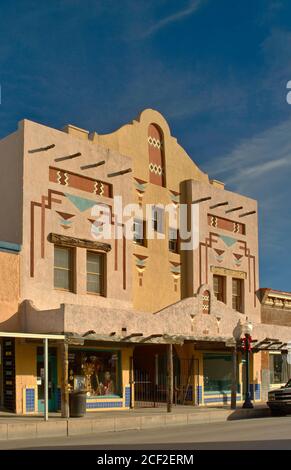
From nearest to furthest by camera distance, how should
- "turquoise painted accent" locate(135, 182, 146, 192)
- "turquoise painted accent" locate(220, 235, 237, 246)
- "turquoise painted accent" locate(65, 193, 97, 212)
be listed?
"turquoise painted accent" locate(65, 193, 97, 212) < "turquoise painted accent" locate(135, 182, 146, 192) < "turquoise painted accent" locate(220, 235, 237, 246)

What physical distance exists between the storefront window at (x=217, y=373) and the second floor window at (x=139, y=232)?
6128 mm

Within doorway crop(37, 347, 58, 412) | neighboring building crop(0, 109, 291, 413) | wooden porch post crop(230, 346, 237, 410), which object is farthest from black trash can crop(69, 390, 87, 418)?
wooden porch post crop(230, 346, 237, 410)

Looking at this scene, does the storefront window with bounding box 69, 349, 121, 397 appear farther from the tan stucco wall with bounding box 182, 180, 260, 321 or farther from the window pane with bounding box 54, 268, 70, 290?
the tan stucco wall with bounding box 182, 180, 260, 321

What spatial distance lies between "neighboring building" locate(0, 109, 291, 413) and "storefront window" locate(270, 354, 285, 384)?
1520 millimetres

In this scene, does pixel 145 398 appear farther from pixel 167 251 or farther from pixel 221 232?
pixel 221 232

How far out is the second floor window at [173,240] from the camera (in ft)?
103

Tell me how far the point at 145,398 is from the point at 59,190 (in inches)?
392

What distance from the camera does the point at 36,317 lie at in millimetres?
23734

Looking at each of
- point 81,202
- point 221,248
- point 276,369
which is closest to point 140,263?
point 81,202

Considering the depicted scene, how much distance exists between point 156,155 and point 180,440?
54.7ft

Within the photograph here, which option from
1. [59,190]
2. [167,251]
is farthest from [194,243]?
[59,190]

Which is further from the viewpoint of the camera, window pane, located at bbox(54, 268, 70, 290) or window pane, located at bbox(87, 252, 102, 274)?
window pane, located at bbox(87, 252, 102, 274)

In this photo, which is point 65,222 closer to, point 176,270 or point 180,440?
point 176,270

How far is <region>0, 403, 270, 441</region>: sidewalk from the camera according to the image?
1934 centimetres
